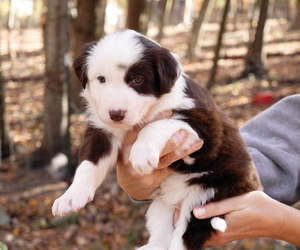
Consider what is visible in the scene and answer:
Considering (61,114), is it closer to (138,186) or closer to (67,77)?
(67,77)

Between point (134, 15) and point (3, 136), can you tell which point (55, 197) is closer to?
point (3, 136)

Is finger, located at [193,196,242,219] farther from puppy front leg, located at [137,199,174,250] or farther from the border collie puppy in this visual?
puppy front leg, located at [137,199,174,250]

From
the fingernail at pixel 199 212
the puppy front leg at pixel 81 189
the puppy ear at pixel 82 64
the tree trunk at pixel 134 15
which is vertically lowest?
the tree trunk at pixel 134 15

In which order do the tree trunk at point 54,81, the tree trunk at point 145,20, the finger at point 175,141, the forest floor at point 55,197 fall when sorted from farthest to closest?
the tree trunk at point 145,20 < the tree trunk at point 54,81 < the forest floor at point 55,197 < the finger at point 175,141

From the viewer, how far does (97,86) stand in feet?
7.57

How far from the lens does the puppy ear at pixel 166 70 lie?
90.5 inches

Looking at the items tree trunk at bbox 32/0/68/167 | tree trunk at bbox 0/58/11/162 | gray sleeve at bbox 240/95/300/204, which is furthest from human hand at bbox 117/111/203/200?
tree trunk at bbox 0/58/11/162

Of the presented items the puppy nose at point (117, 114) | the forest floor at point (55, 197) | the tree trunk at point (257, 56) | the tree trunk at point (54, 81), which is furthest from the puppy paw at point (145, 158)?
the tree trunk at point (257, 56)

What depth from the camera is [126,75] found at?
7.31 ft

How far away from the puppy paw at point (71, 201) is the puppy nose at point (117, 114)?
0.53m

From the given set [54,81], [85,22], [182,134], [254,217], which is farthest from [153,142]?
[85,22]

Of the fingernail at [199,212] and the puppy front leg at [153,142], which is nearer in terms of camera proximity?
the puppy front leg at [153,142]

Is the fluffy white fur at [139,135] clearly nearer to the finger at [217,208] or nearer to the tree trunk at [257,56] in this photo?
the finger at [217,208]

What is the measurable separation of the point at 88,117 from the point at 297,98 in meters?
1.50
